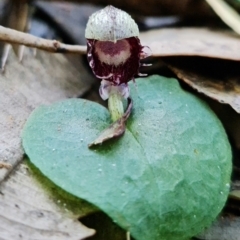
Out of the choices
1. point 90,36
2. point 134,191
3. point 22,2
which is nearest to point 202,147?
point 134,191

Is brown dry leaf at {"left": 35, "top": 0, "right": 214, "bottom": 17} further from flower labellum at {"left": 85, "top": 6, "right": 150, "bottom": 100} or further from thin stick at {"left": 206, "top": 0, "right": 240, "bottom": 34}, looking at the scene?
flower labellum at {"left": 85, "top": 6, "right": 150, "bottom": 100}

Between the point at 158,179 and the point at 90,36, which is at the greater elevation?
the point at 90,36

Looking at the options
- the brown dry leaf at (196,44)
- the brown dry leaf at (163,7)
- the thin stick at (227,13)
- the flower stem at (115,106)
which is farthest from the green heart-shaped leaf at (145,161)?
the brown dry leaf at (163,7)

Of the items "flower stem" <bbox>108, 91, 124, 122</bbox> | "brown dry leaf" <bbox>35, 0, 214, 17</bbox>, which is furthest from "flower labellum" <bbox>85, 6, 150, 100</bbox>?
"brown dry leaf" <bbox>35, 0, 214, 17</bbox>

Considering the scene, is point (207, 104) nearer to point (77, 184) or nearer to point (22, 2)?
point (77, 184)

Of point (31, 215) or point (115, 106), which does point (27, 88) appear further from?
point (31, 215)

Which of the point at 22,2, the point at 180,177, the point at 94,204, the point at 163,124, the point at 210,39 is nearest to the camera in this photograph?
the point at 94,204

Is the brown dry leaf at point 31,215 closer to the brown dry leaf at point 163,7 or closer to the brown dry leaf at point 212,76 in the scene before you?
the brown dry leaf at point 212,76
